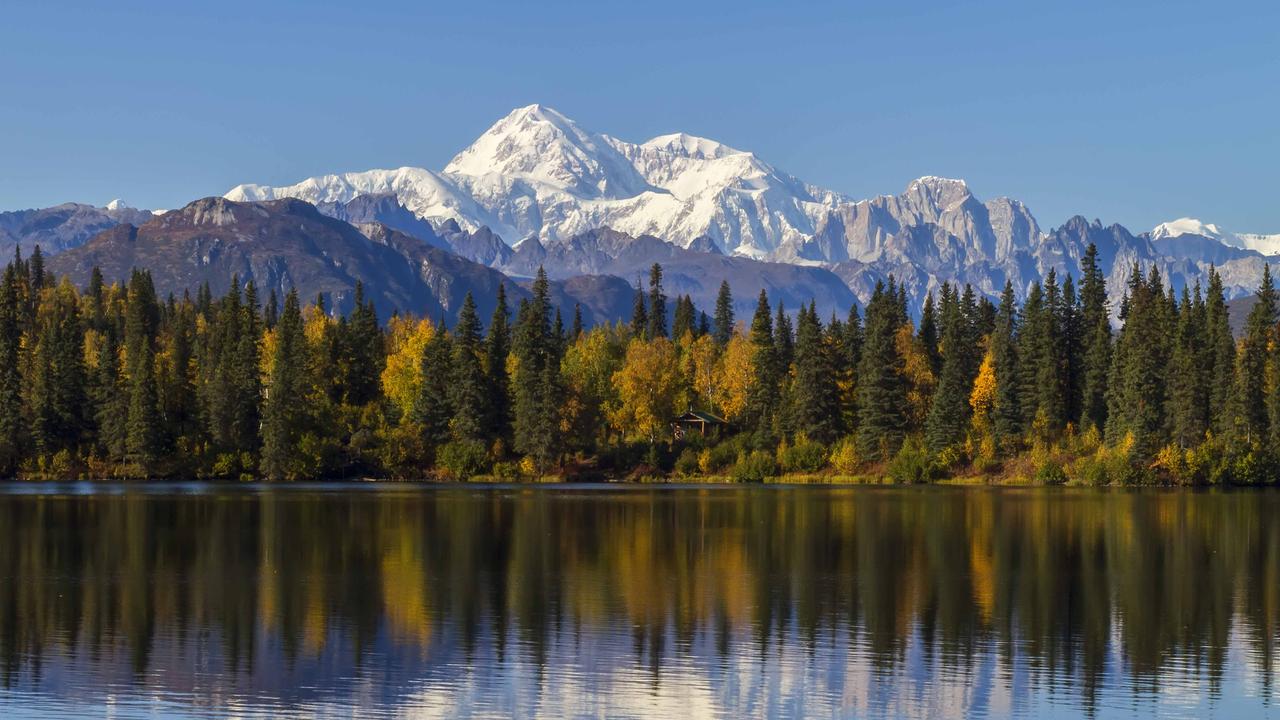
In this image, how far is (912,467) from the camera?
16200cm

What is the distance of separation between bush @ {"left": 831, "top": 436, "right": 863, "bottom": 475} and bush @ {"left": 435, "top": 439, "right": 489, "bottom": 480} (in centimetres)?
3792

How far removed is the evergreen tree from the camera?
6378 inches

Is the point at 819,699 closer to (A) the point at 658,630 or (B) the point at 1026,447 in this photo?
(A) the point at 658,630

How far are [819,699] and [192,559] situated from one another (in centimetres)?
3821

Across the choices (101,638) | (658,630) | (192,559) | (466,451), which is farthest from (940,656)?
(466,451)

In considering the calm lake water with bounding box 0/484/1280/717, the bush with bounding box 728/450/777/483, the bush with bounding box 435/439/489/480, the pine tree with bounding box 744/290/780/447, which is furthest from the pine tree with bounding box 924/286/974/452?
the calm lake water with bounding box 0/484/1280/717

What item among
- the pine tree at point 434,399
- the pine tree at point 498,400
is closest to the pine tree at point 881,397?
the pine tree at point 498,400

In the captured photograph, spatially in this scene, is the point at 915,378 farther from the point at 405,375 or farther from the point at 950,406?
the point at 405,375

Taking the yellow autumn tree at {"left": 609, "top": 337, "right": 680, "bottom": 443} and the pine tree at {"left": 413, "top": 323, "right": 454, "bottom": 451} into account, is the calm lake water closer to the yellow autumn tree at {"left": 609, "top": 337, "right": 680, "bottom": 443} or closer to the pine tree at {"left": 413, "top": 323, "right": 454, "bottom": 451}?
the pine tree at {"left": 413, "top": 323, "right": 454, "bottom": 451}

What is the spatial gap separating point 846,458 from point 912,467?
8337 millimetres

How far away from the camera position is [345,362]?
604 feet

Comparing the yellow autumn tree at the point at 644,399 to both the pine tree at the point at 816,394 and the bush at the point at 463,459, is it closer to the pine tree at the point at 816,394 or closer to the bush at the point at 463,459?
the pine tree at the point at 816,394

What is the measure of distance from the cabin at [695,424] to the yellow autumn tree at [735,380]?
147 inches

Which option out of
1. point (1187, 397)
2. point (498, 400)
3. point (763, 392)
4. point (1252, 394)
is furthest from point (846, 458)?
point (1252, 394)
